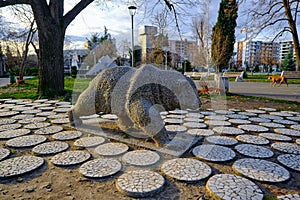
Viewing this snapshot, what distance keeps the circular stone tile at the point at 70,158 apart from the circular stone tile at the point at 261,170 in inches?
70.9

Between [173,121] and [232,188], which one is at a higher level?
[173,121]

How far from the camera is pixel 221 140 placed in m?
3.20

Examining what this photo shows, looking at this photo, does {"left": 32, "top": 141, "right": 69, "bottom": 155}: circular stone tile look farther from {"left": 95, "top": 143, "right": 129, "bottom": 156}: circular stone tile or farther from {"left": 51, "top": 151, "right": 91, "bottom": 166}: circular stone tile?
{"left": 95, "top": 143, "right": 129, "bottom": 156}: circular stone tile

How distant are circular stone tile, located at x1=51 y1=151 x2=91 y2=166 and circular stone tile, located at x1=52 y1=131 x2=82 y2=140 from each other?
0.60 m

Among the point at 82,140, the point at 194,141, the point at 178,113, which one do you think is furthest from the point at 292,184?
the point at 178,113

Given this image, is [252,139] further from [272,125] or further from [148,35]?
[148,35]

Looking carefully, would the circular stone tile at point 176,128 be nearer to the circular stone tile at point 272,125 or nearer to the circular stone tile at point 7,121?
the circular stone tile at point 272,125

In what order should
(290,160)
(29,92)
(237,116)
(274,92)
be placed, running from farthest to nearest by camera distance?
(274,92) < (29,92) < (237,116) < (290,160)

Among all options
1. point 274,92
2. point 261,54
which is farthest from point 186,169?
point 261,54

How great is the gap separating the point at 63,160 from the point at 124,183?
935 millimetres

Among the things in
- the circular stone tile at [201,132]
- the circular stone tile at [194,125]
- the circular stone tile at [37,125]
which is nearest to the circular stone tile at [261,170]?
the circular stone tile at [201,132]

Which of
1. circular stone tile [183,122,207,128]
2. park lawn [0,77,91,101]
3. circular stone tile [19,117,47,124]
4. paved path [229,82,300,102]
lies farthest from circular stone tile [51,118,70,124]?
paved path [229,82,300,102]

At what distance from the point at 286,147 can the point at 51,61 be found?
717 cm

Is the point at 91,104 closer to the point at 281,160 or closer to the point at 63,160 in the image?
the point at 63,160
